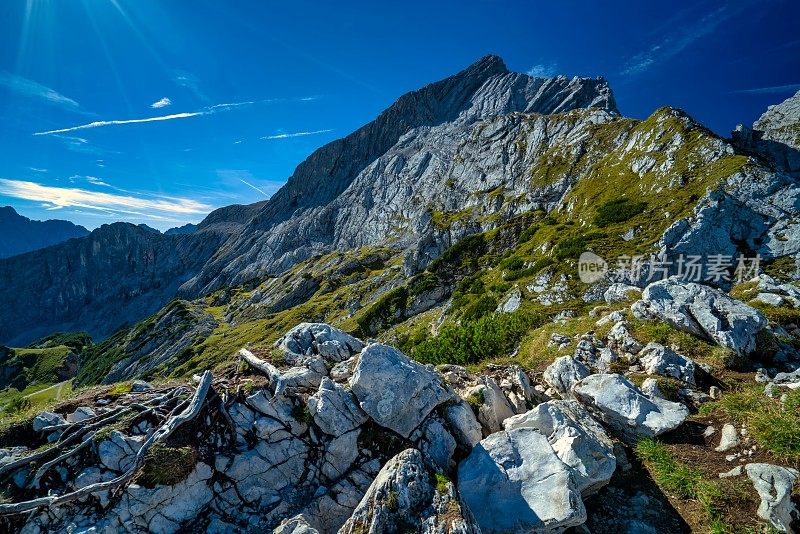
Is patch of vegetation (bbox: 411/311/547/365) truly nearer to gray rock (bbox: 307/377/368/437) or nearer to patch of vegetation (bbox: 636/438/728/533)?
patch of vegetation (bbox: 636/438/728/533)

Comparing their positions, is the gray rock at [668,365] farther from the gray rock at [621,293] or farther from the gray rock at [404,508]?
the gray rock at [621,293]

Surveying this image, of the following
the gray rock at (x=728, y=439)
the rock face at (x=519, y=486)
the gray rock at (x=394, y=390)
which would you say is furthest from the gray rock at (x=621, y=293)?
the gray rock at (x=394, y=390)

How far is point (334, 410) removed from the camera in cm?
1116

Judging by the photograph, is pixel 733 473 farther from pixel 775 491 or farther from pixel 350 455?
pixel 350 455

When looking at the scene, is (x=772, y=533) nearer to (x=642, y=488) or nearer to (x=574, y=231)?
(x=642, y=488)

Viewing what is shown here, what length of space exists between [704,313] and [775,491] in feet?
35.7

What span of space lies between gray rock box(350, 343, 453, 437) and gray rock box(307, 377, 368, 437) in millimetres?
278

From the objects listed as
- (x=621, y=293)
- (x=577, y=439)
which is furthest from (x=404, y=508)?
(x=621, y=293)

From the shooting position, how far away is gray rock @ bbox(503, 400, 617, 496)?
383 inches

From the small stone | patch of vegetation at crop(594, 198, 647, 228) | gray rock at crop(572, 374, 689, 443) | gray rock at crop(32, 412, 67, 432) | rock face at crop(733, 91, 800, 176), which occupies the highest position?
rock face at crop(733, 91, 800, 176)

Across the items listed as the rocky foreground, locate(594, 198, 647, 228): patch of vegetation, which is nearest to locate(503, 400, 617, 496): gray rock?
the rocky foreground

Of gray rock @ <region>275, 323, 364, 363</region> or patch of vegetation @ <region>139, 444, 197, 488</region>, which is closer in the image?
patch of vegetation @ <region>139, 444, 197, 488</region>

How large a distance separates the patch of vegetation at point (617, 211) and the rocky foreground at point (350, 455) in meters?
44.4

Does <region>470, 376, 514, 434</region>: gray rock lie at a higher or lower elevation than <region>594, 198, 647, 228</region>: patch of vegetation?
lower
